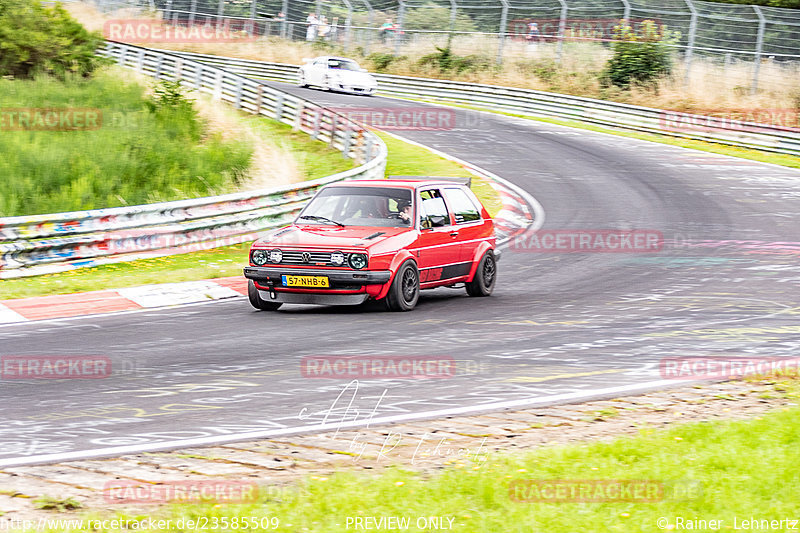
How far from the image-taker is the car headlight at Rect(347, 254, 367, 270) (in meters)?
11.1

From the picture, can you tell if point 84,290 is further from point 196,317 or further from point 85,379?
point 85,379

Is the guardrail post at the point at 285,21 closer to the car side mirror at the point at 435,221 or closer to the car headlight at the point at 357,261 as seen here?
the car side mirror at the point at 435,221

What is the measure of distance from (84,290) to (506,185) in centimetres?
1302

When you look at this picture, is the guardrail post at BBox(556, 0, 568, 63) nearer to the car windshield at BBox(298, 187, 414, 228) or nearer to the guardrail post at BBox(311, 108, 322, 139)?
the guardrail post at BBox(311, 108, 322, 139)

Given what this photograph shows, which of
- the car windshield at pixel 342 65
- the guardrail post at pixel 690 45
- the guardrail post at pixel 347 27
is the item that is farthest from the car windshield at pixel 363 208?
the guardrail post at pixel 347 27

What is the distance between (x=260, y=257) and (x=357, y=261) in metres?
1.19

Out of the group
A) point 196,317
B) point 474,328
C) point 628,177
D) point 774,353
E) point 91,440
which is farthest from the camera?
point 628,177

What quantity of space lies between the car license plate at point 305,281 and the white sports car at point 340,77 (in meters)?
28.5

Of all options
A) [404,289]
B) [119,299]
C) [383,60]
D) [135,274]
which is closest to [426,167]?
[135,274]

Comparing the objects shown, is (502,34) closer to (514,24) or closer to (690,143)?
(514,24)

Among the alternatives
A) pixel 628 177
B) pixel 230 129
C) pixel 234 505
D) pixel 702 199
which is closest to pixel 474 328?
pixel 234 505

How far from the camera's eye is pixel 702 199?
22500 millimetres

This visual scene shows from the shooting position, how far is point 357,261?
1109 cm

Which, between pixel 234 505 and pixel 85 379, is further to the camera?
pixel 85 379
